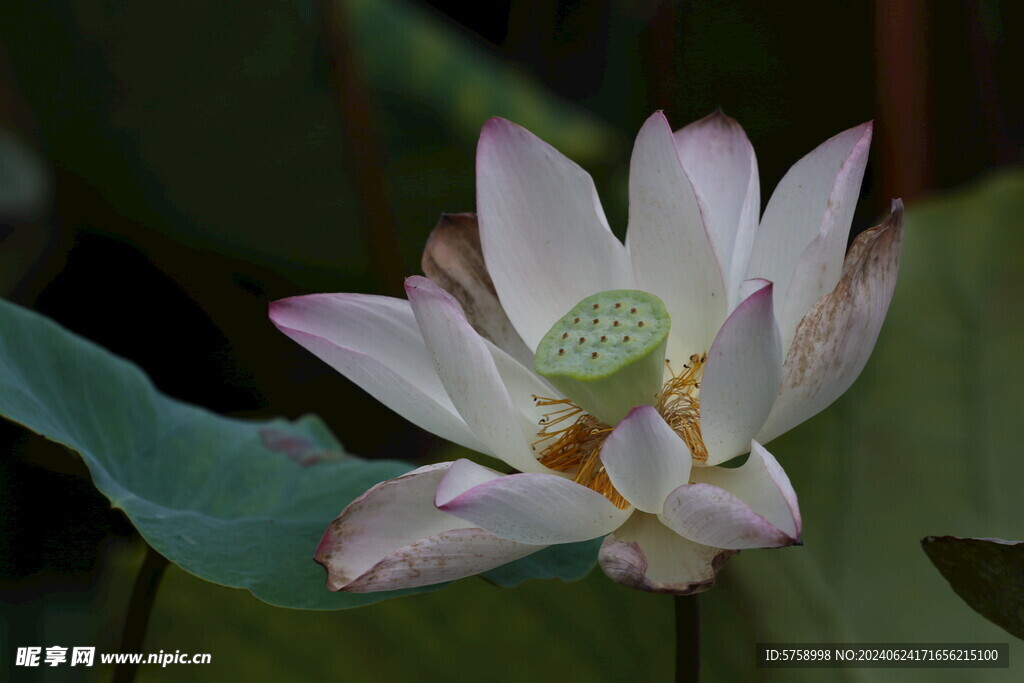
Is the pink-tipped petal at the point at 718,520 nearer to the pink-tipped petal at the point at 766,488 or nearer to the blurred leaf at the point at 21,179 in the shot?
the pink-tipped petal at the point at 766,488

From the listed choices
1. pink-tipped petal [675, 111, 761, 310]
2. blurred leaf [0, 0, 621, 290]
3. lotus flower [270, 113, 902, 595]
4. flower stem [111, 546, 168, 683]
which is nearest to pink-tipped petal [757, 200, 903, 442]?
lotus flower [270, 113, 902, 595]

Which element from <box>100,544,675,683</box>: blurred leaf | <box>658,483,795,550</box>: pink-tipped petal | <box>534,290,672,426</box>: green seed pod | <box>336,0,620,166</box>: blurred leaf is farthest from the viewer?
<box>336,0,620,166</box>: blurred leaf

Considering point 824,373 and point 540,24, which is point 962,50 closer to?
point 540,24

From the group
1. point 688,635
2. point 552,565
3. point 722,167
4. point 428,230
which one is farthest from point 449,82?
point 688,635

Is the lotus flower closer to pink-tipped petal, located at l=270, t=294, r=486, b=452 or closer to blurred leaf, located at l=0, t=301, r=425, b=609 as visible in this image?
pink-tipped petal, located at l=270, t=294, r=486, b=452

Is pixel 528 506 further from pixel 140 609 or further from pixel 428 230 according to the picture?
pixel 428 230

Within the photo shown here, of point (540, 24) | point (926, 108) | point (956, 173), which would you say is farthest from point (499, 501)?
point (540, 24)
